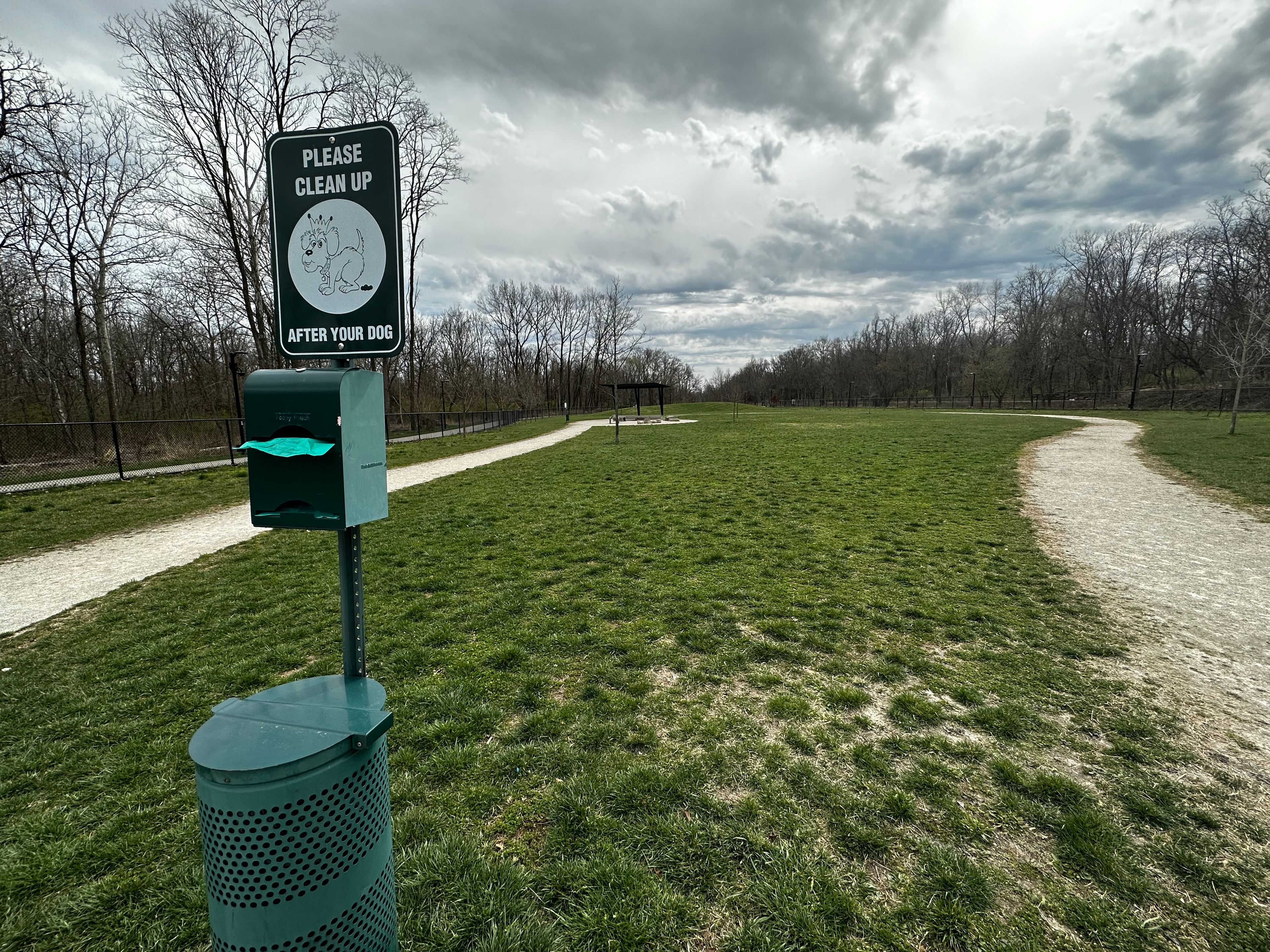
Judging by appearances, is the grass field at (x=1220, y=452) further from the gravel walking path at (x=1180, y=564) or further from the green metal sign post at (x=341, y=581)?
the green metal sign post at (x=341, y=581)

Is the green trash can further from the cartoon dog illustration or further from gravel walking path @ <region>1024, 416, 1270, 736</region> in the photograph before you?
gravel walking path @ <region>1024, 416, 1270, 736</region>

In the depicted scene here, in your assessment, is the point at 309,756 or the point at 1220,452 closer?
the point at 309,756

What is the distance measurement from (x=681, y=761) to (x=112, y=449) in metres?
25.2

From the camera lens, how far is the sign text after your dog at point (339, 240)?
1644mm

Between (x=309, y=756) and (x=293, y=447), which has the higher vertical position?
(x=293, y=447)

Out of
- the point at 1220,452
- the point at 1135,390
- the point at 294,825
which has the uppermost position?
the point at 1135,390

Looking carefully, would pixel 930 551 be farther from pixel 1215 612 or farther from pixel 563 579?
pixel 563 579

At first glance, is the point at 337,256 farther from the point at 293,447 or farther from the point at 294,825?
the point at 294,825

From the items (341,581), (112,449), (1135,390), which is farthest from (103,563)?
(1135,390)

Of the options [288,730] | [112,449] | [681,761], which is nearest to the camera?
[288,730]

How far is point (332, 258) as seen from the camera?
1670 millimetres

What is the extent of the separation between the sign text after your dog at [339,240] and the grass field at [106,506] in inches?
381

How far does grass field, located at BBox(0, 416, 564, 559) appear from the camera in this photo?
8398 mm

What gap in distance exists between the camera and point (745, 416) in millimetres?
41562
